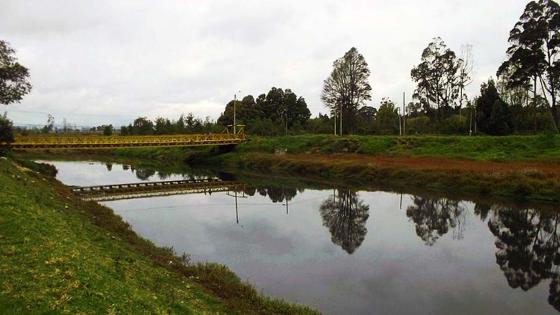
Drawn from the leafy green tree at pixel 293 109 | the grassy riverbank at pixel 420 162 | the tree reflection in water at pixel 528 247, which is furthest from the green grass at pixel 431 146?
the leafy green tree at pixel 293 109

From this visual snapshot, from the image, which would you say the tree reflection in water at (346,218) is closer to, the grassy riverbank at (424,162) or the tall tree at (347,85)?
the grassy riverbank at (424,162)

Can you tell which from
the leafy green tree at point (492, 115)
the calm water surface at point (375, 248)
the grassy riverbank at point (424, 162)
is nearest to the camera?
the calm water surface at point (375, 248)

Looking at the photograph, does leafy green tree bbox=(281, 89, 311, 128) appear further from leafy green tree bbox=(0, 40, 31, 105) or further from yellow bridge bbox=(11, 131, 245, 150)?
leafy green tree bbox=(0, 40, 31, 105)

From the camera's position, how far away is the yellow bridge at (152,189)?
36812 millimetres

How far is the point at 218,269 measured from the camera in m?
14.9

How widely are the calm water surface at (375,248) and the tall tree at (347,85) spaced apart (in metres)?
44.8

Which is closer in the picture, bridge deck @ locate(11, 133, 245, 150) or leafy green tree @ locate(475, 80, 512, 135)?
bridge deck @ locate(11, 133, 245, 150)

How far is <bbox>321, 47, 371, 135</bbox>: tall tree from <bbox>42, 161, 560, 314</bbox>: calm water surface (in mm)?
44842

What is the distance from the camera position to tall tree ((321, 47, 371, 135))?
7712 cm

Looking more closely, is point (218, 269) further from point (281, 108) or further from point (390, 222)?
point (281, 108)

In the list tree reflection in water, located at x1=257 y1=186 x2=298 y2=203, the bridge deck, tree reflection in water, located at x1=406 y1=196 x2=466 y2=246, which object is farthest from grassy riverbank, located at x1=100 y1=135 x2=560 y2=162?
Answer: tree reflection in water, located at x1=257 y1=186 x2=298 y2=203

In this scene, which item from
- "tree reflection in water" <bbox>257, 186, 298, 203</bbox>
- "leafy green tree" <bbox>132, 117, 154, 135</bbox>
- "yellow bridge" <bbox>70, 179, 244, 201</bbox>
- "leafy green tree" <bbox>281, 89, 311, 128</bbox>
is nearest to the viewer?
"tree reflection in water" <bbox>257, 186, 298, 203</bbox>

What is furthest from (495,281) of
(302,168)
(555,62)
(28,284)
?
(555,62)

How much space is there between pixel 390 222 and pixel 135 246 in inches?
565
